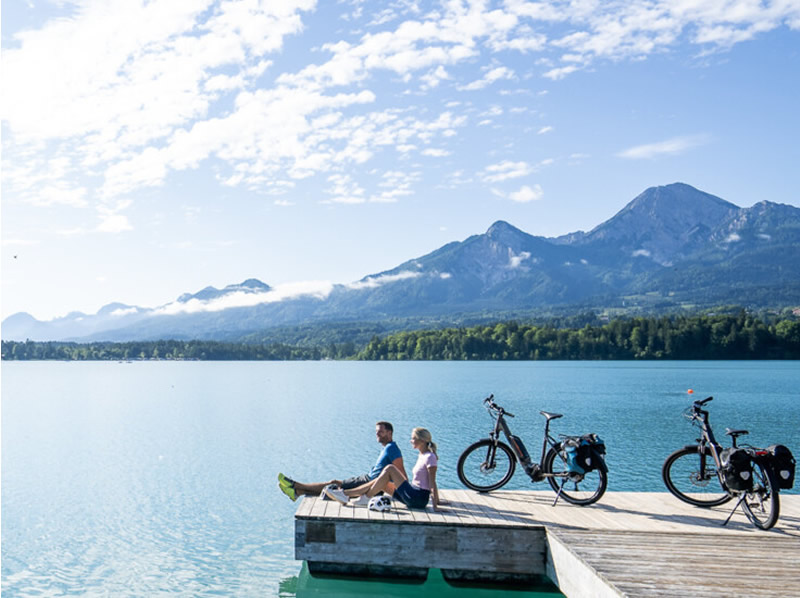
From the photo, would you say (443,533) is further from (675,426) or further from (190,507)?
(675,426)

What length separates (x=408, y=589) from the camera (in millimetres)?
11680

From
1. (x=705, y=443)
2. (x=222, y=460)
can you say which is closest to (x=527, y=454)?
(x=705, y=443)

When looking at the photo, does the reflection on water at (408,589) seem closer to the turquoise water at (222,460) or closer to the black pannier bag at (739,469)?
the turquoise water at (222,460)

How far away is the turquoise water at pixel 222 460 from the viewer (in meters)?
13.8

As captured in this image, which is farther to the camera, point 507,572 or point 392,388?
point 392,388

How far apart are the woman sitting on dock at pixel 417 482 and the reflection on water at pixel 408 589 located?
126 centimetres

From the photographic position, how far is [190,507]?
63.4 ft

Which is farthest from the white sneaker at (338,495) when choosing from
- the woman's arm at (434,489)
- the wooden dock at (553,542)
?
the woman's arm at (434,489)

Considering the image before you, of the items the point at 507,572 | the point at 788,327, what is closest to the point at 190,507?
the point at 507,572

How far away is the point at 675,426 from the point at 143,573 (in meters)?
29.9

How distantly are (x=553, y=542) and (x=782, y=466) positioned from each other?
3.57 meters

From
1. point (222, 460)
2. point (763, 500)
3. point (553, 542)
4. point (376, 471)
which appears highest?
point (376, 471)

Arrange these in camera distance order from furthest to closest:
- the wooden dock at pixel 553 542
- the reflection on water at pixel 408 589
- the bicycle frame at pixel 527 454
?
the bicycle frame at pixel 527 454 < the reflection on water at pixel 408 589 < the wooden dock at pixel 553 542

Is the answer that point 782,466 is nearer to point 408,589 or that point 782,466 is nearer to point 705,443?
point 705,443
